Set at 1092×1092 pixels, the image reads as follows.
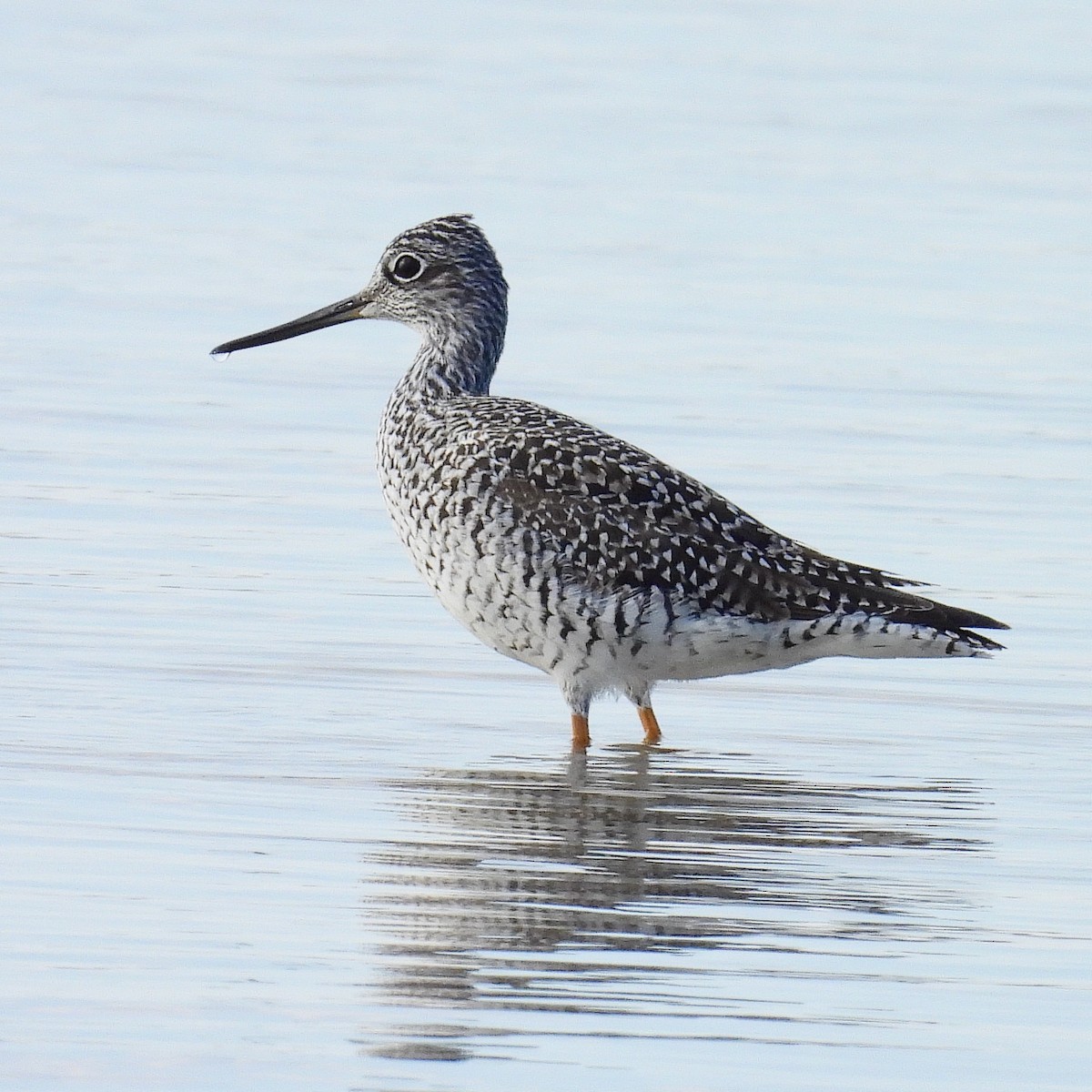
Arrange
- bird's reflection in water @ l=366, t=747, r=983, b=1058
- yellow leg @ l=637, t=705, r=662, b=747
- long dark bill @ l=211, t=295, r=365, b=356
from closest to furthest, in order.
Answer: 1. bird's reflection in water @ l=366, t=747, r=983, b=1058
2. yellow leg @ l=637, t=705, r=662, b=747
3. long dark bill @ l=211, t=295, r=365, b=356

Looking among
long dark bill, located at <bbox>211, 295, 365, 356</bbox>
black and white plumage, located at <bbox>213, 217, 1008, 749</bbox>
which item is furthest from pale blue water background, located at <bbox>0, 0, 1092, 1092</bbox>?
long dark bill, located at <bbox>211, 295, 365, 356</bbox>

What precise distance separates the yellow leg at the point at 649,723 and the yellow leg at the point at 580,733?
195 millimetres

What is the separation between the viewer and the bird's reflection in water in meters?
6.05

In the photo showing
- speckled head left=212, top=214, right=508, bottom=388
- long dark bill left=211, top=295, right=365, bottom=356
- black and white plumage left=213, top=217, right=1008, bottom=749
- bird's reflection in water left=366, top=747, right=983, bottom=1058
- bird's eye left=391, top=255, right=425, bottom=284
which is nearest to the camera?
bird's reflection in water left=366, top=747, right=983, bottom=1058

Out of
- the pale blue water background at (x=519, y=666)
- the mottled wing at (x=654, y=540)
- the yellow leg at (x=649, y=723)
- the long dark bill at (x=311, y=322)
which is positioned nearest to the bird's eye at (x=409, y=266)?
the long dark bill at (x=311, y=322)

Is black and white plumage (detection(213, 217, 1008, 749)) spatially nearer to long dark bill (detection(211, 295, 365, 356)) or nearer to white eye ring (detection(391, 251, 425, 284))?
white eye ring (detection(391, 251, 425, 284))

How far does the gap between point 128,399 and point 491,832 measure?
6622 millimetres

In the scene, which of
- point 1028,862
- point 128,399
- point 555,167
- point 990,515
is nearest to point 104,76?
point 555,167

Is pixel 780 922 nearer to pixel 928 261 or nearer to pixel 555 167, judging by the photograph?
pixel 928 261

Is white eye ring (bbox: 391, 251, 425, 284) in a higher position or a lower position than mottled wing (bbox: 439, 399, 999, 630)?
higher

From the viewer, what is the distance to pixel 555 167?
22.2m

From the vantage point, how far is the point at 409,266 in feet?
34.3

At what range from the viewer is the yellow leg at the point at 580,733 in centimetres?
902

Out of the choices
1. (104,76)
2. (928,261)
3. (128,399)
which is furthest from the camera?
(104,76)
